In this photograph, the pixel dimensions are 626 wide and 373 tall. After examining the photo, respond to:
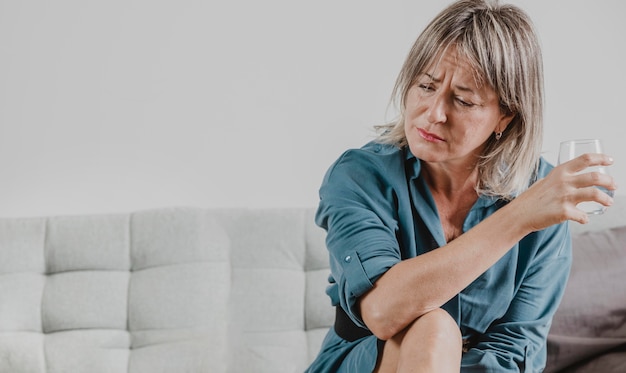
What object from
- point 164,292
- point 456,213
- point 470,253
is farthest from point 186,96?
point 470,253

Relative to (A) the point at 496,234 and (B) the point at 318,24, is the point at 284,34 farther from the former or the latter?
(A) the point at 496,234

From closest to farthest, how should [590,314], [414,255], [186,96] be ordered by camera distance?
1. [414,255]
2. [590,314]
3. [186,96]

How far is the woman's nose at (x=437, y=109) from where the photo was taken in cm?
130

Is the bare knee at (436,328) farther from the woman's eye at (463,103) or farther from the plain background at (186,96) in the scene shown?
the plain background at (186,96)

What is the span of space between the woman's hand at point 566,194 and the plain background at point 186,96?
1119 mm

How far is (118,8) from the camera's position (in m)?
2.24

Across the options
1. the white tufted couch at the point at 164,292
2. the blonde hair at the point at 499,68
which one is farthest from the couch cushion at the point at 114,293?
the blonde hair at the point at 499,68

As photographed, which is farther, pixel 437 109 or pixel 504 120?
pixel 504 120

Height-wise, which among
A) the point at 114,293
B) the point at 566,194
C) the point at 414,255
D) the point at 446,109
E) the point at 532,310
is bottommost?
the point at 114,293

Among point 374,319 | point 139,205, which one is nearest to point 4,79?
point 139,205

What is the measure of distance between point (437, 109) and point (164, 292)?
996mm

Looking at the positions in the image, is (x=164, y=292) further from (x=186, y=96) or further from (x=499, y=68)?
(x=499, y=68)

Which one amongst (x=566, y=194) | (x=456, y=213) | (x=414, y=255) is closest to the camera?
(x=566, y=194)

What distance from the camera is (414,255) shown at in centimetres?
142
